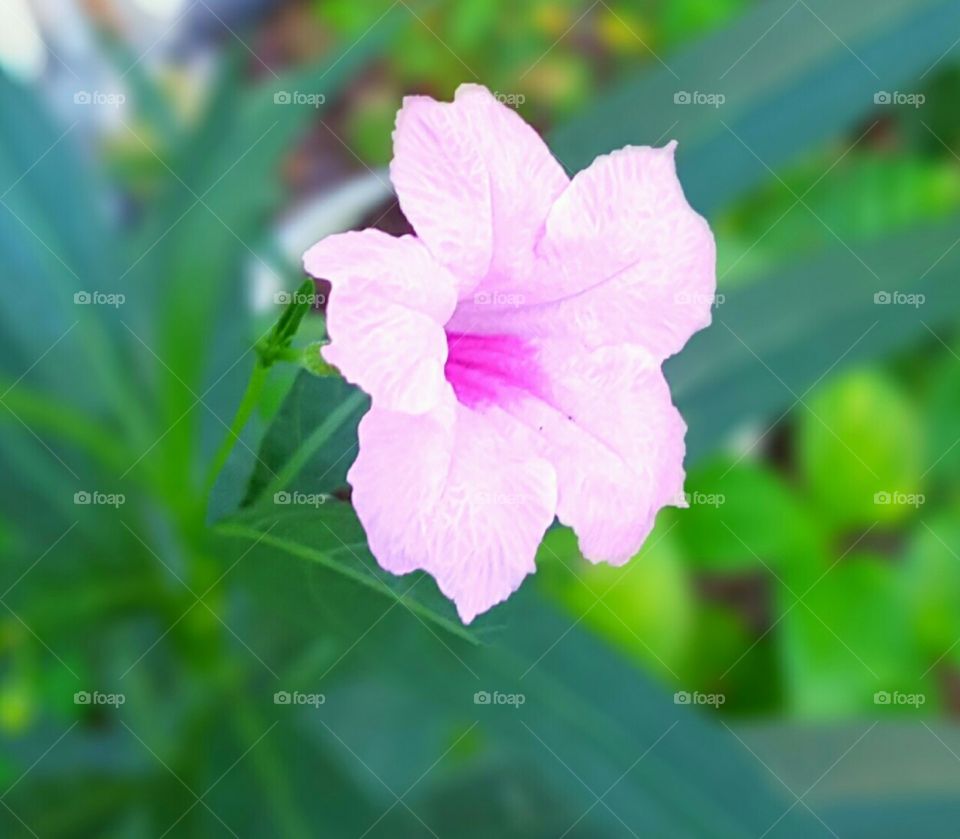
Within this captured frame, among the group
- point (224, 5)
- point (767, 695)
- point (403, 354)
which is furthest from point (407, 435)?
point (224, 5)

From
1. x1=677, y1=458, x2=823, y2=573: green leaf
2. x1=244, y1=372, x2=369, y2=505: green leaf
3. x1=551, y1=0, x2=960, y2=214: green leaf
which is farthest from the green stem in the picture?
x1=677, y1=458, x2=823, y2=573: green leaf

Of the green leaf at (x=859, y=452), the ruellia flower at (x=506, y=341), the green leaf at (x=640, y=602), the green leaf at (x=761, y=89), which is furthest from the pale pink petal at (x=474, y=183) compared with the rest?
the green leaf at (x=859, y=452)

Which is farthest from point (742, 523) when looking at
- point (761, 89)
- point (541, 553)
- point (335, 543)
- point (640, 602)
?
point (335, 543)

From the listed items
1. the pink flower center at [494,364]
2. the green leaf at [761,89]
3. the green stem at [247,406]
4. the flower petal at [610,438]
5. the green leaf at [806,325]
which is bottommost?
the green leaf at [806,325]

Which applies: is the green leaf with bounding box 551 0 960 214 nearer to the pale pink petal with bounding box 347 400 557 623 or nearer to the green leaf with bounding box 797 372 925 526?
the green leaf with bounding box 797 372 925 526

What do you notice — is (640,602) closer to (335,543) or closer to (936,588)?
(936,588)

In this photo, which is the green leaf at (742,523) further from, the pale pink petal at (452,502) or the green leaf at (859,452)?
the pale pink petal at (452,502)

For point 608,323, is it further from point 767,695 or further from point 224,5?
point 224,5
